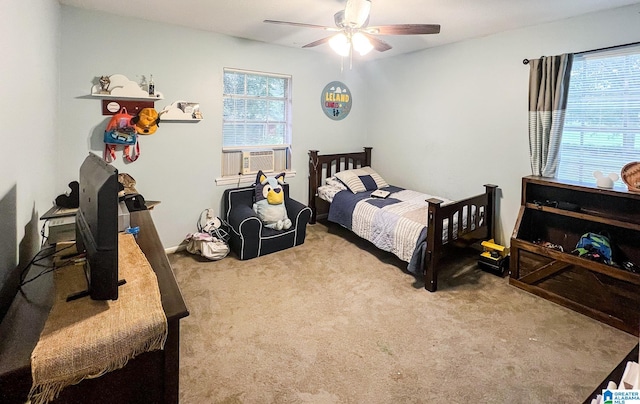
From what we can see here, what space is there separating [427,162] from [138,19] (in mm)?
3534

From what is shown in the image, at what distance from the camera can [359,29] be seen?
2.52m

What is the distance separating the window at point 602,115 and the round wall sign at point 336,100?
8.76 ft

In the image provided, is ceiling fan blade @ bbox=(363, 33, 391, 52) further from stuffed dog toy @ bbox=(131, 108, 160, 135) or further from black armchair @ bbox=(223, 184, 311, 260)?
stuffed dog toy @ bbox=(131, 108, 160, 135)

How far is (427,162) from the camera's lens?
448 cm

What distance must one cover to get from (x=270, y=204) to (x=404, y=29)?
2289 millimetres

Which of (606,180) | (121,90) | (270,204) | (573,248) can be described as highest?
(121,90)

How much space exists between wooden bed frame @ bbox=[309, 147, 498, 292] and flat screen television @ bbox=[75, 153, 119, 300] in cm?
246

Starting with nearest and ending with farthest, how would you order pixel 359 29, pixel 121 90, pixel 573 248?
pixel 359 29 < pixel 573 248 < pixel 121 90

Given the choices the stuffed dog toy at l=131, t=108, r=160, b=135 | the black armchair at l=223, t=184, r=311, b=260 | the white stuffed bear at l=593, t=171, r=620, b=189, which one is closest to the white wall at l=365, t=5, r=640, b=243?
the white stuffed bear at l=593, t=171, r=620, b=189

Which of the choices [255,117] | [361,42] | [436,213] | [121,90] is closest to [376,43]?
[361,42]

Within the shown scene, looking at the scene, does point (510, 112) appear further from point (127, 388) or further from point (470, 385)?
point (127, 388)

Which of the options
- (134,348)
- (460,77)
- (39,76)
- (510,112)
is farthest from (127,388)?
(460,77)

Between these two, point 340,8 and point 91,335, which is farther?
point 340,8

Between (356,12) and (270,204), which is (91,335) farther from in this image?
(270,204)
